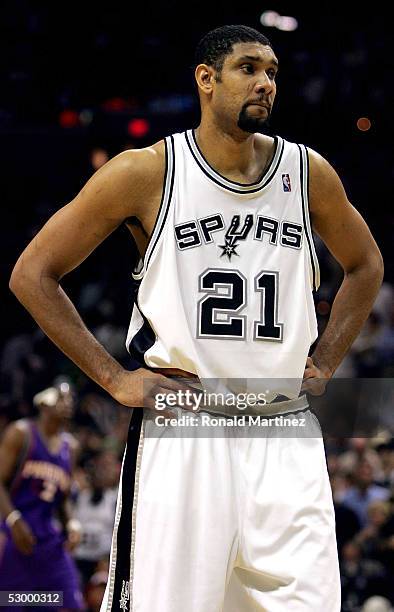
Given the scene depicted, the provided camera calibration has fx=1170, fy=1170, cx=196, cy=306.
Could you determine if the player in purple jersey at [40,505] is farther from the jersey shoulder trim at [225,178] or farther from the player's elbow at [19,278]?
the jersey shoulder trim at [225,178]

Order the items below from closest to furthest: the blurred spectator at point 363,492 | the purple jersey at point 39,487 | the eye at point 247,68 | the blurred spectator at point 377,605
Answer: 1. the eye at point 247,68
2. the blurred spectator at point 377,605
3. the purple jersey at point 39,487
4. the blurred spectator at point 363,492

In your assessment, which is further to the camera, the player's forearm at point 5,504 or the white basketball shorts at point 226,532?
the player's forearm at point 5,504

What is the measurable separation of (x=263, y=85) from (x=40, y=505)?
5.25 meters

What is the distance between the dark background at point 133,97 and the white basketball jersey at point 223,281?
8.68 metres

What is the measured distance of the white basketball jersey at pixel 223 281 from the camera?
3.88 metres

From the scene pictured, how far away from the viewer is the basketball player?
3729 millimetres

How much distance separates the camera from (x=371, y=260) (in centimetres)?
438

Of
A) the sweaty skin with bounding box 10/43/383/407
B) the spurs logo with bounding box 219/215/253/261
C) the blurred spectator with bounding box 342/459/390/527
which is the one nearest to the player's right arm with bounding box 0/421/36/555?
the blurred spectator with bounding box 342/459/390/527

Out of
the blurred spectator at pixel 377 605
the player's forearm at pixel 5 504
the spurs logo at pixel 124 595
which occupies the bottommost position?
the spurs logo at pixel 124 595

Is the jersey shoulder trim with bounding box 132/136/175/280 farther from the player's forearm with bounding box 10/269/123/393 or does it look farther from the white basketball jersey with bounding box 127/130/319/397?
the player's forearm with bounding box 10/269/123/393

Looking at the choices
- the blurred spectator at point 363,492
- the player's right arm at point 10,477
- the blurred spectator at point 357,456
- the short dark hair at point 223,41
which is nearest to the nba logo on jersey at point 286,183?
the short dark hair at point 223,41

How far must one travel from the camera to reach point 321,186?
4164 millimetres

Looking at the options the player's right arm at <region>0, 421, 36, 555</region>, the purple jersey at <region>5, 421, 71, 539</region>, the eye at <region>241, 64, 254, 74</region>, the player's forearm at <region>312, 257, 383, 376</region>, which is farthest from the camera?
the purple jersey at <region>5, 421, 71, 539</region>

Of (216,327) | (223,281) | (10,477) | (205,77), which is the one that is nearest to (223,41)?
(205,77)
